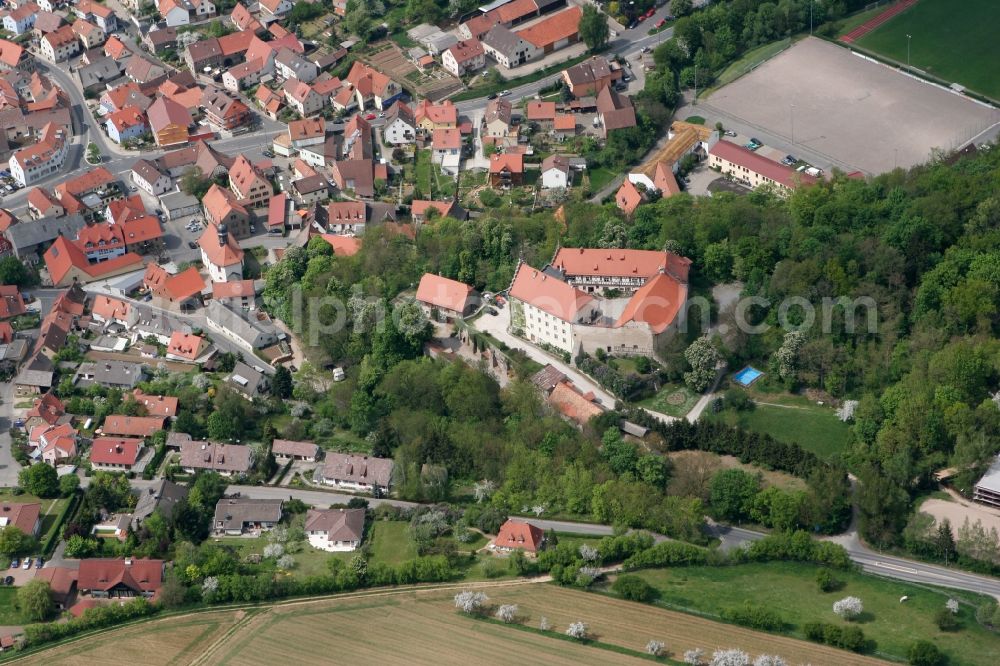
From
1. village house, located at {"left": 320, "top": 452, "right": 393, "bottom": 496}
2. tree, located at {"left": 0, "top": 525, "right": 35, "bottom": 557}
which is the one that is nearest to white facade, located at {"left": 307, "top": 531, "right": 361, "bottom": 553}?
village house, located at {"left": 320, "top": 452, "right": 393, "bottom": 496}

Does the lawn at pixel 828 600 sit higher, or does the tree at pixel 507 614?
the tree at pixel 507 614

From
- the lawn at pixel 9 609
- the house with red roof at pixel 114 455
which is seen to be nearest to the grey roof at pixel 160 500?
the house with red roof at pixel 114 455

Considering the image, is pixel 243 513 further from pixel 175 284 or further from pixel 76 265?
pixel 76 265

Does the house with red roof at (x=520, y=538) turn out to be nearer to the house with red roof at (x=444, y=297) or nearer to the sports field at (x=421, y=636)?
the sports field at (x=421, y=636)

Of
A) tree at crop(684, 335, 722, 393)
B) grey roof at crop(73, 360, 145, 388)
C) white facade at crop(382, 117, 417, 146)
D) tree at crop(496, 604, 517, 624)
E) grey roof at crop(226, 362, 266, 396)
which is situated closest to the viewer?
tree at crop(496, 604, 517, 624)

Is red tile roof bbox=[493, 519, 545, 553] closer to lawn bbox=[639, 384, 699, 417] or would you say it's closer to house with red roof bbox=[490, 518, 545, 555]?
house with red roof bbox=[490, 518, 545, 555]

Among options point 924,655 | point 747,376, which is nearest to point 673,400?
point 747,376

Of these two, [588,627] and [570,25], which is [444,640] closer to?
[588,627]
